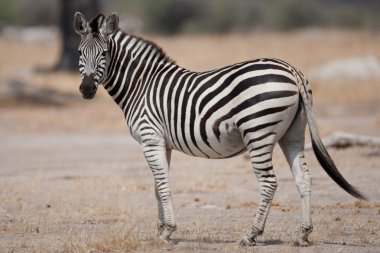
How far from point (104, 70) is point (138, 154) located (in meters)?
7.26

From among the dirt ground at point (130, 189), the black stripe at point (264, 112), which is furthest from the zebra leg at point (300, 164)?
the black stripe at point (264, 112)

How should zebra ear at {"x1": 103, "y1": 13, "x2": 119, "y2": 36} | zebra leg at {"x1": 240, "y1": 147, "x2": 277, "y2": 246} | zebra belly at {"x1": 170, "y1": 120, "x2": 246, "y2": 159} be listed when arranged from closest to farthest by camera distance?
zebra leg at {"x1": 240, "y1": 147, "x2": 277, "y2": 246} < zebra belly at {"x1": 170, "y1": 120, "x2": 246, "y2": 159} < zebra ear at {"x1": 103, "y1": 13, "x2": 119, "y2": 36}

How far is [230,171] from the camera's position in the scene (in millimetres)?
13008

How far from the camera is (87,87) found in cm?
802

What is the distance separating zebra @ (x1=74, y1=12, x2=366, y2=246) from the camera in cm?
739

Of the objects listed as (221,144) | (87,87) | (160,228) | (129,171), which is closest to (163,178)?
(160,228)

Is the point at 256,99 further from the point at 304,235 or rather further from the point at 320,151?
the point at 304,235

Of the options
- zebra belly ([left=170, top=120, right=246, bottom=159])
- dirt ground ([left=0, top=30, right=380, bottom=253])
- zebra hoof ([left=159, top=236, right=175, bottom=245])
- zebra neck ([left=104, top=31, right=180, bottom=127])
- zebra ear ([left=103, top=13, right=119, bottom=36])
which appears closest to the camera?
zebra belly ([left=170, top=120, right=246, bottom=159])

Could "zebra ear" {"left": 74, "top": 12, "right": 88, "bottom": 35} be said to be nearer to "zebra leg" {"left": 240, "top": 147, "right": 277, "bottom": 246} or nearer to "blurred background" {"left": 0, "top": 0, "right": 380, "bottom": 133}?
"zebra leg" {"left": 240, "top": 147, "right": 277, "bottom": 246}

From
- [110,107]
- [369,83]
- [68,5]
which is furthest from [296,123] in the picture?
[68,5]

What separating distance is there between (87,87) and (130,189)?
12.2 feet

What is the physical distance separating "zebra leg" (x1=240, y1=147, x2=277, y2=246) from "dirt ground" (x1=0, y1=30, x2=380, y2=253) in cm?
14

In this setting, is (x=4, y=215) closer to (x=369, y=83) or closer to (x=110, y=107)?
(x=110, y=107)

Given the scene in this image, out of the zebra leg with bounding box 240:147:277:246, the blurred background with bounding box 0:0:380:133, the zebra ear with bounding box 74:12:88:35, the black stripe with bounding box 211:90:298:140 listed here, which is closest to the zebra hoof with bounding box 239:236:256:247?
the zebra leg with bounding box 240:147:277:246
